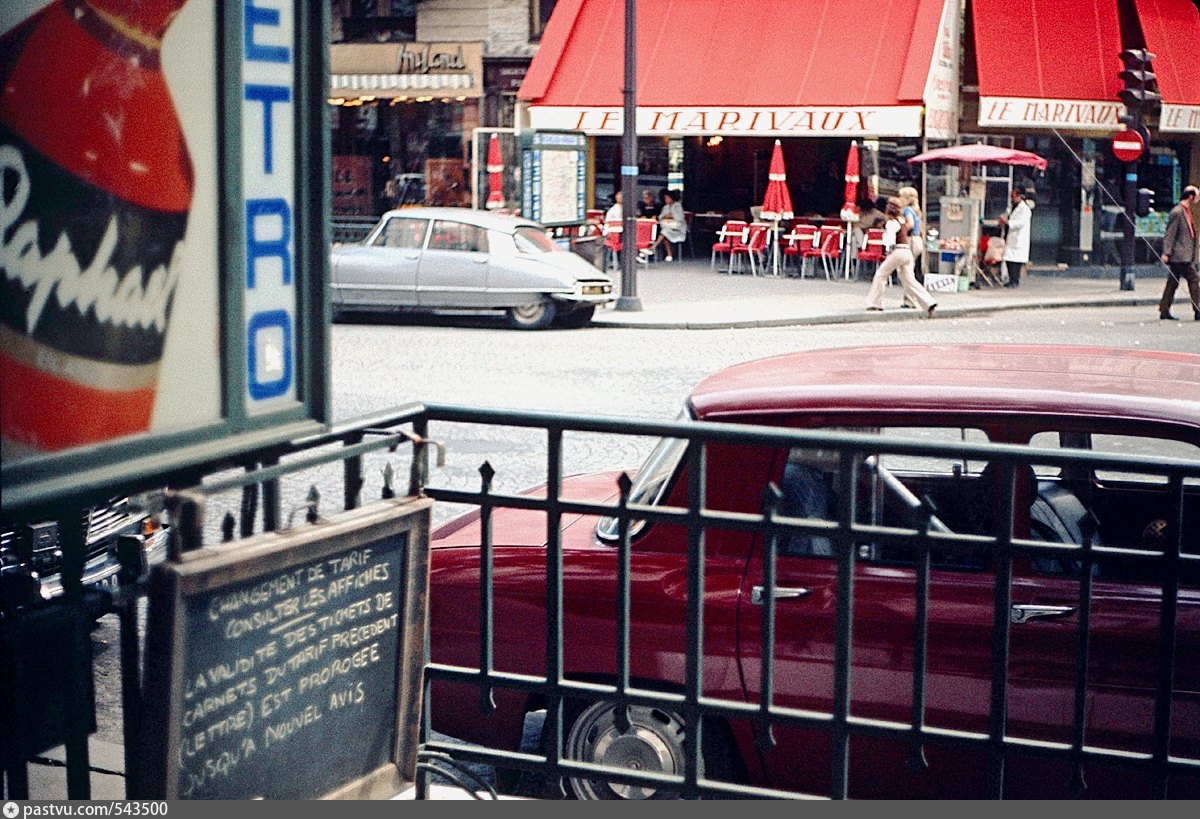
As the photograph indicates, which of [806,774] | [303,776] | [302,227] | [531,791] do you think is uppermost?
[302,227]

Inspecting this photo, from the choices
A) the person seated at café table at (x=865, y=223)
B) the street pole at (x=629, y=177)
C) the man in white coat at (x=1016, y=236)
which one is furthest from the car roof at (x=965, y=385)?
the person seated at café table at (x=865, y=223)

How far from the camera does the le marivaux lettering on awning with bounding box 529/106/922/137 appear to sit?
26406 mm

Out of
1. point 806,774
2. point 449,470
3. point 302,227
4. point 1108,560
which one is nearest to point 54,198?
point 302,227

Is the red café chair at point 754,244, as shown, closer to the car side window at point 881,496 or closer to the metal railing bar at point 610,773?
the car side window at point 881,496

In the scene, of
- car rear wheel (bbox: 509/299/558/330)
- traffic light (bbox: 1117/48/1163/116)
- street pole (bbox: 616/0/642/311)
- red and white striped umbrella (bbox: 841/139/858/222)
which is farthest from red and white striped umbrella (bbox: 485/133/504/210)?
traffic light (bbox: 1117/48/1163/116)

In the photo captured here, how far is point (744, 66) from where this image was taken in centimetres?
2847

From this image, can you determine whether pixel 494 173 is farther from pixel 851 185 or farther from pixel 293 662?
pixel 293 662

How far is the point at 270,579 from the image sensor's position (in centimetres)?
331

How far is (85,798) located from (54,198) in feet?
4.04

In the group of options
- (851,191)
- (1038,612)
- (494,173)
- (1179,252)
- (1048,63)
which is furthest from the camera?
(1048,63)

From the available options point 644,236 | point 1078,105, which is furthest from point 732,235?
point 1078,105

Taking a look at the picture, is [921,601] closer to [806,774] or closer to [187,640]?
[806,774]

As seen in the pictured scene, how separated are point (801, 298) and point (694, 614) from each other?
20.8 metres

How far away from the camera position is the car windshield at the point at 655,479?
498 cm
